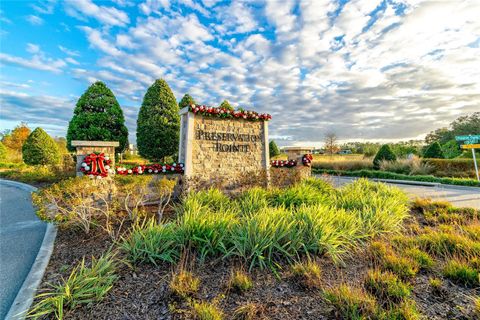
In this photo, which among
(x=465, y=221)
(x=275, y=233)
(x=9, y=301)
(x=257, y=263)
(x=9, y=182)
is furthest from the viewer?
(x=9, y=182)

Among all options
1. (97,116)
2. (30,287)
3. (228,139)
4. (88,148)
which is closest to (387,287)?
(30,287)

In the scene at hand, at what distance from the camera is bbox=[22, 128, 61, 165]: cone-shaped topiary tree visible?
49.0ft

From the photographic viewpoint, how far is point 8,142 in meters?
26.1

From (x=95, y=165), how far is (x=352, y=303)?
603 cm

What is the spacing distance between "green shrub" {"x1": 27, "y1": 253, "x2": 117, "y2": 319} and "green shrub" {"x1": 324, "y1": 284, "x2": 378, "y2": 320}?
96.9 inches

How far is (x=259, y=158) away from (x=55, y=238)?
6.33m

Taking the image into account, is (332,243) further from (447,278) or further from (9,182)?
(9,182)

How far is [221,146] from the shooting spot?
8188mm

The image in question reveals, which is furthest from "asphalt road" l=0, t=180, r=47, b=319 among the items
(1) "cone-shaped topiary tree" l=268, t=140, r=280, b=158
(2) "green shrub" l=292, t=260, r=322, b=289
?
(1) "cone-shaped topiary tree" l=268, t=140, r=280, b=158

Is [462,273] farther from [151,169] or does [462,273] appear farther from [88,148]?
[88,148]

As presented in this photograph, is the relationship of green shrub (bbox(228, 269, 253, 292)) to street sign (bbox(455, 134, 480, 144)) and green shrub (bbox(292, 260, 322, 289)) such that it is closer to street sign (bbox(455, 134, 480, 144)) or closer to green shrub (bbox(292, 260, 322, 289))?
green shrub (bbox(292, 260, 322, 289))

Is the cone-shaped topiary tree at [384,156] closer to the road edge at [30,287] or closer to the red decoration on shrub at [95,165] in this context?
the red decoration on shrub at [95,165]

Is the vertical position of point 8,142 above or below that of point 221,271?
above

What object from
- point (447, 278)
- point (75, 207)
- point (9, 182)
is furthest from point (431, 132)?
point (9, 182)
